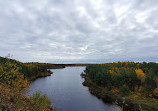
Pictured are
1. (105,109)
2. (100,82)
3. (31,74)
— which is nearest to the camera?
(105,109)

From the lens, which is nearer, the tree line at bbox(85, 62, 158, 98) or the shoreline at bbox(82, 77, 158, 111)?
the shoreline at bbox(82, 77, 158, 111)

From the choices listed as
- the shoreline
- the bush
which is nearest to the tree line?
the bush

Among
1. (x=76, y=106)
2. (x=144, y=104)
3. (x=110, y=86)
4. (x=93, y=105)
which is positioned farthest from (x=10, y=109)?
(x=110, y=86)

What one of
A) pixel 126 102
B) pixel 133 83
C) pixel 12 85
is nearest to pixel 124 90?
pixel 126 102

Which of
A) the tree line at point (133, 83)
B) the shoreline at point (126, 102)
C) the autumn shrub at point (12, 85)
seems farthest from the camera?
the tree line at point (133, 83)

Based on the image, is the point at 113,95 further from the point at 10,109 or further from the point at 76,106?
the point at 10,109

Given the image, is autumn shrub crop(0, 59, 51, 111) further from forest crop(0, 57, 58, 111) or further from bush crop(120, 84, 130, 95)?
bush crop(120, 84, 130, 95)

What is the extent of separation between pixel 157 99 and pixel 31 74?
10579 centimetres

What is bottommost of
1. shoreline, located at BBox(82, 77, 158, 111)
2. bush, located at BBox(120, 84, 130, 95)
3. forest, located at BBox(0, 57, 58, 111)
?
A: shoreline, located at BBox(82, 77, 158, 111)

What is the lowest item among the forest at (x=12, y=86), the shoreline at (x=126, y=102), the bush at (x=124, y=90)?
the shoreline at (x=126, y=102)

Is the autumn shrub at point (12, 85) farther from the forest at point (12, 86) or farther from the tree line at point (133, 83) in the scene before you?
the tree line at point (133, 83)

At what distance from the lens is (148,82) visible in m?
51.6

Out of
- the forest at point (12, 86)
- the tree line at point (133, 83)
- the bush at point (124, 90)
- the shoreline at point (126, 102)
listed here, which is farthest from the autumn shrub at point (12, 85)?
the tree line at point (133, 83)

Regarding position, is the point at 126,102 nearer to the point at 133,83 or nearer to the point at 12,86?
the point at 133,83
